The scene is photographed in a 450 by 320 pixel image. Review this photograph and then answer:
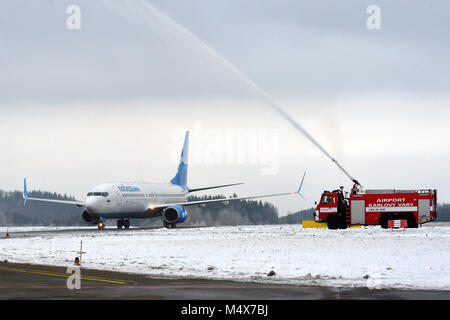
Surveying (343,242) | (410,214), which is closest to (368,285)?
(343,242)

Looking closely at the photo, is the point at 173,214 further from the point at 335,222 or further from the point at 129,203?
the point at 335,222

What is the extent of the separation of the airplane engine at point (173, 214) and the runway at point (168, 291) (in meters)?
51.8

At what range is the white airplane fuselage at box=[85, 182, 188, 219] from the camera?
238 ft

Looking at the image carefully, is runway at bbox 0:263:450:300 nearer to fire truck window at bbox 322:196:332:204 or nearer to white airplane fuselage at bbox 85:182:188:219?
fire truck window at bbox 322:196:332:204

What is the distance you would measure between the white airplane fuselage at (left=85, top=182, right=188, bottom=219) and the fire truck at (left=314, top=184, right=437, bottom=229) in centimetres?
2339

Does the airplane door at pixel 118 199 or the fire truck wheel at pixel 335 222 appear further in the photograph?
the airplane door at pixel 118 199

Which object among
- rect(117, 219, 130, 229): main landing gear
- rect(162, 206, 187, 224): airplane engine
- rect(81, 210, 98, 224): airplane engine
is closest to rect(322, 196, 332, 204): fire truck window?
rect(162, 206, 187, 224): airplane engine

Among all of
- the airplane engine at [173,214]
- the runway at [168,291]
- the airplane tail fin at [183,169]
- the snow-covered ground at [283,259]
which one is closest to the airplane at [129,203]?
the airplane engine at [173,214]

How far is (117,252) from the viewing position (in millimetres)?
38938

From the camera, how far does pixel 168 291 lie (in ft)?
67.9

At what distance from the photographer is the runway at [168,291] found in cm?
1905

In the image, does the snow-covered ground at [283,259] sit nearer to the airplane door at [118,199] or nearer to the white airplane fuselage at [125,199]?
the white airplane fuselage at [125,199]
